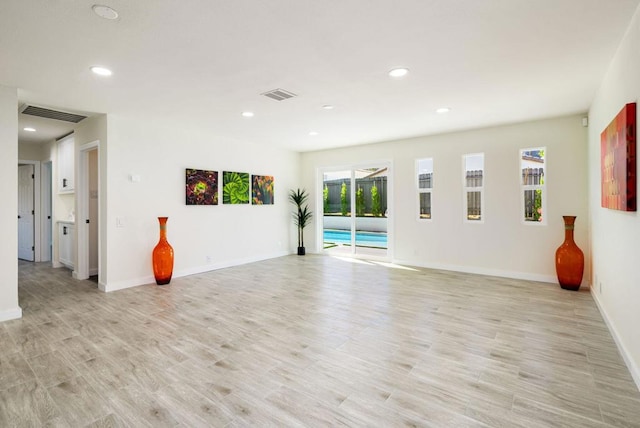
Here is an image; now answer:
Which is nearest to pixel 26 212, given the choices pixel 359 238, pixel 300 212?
pixel 300 212

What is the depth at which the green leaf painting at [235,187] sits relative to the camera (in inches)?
249

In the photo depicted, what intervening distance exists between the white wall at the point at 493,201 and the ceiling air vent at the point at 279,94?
10.9 feet

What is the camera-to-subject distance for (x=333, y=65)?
3061 millimetres

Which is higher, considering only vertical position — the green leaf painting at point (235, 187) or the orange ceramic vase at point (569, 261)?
the green leaf painting at point (235, 187)

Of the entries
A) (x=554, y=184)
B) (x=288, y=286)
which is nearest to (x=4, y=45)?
(x=288, y=286)

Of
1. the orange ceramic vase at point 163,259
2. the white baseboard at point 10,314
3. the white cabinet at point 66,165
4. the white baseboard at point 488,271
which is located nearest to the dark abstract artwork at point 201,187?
the orange ceramic vase at point 163,259

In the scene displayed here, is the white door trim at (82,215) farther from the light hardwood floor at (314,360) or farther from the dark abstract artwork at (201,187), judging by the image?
the dark abstract artwork at (201,187)

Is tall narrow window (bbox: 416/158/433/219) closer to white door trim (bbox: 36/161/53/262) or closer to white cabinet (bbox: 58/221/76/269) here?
white cabinet (bbox: 58/221/76/269)

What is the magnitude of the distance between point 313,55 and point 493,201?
419 centimetres

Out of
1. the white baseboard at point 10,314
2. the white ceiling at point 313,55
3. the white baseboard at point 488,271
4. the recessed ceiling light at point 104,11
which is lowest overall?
the white baseboard at point 10,314

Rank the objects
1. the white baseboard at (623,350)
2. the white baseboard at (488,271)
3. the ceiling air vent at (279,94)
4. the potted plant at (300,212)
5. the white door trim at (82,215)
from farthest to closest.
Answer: the potted plant at (300,212) → the white door trim at (82,215) → the white baseboard at (488,271) → the ceiling air vent at (279,94) → the white baseboard at (623,350)

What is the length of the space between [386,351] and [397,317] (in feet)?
2.81

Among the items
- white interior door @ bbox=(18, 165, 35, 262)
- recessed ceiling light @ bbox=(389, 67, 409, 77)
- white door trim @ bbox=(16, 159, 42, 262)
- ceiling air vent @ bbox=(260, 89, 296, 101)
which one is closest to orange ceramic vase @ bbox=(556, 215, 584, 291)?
recessed ceiling light @ bbox=(389, 67, 409, 77)

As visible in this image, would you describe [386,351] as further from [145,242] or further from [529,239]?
[145,242]
